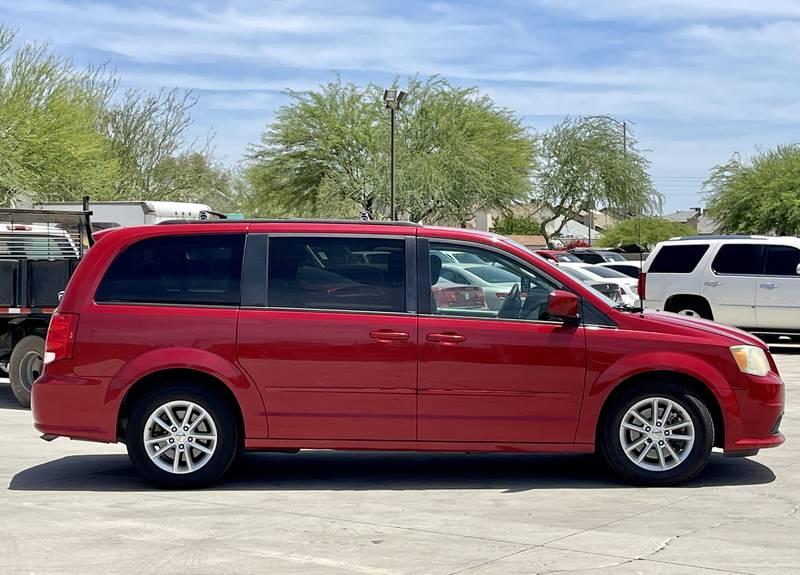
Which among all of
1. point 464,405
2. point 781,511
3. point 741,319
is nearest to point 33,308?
point 464,405

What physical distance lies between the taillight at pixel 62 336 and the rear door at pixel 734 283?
42.5 feet

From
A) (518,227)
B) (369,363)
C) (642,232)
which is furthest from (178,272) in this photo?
(518,227)

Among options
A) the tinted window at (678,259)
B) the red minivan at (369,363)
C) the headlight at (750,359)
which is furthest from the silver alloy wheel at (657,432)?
the tinted window at (678,259)

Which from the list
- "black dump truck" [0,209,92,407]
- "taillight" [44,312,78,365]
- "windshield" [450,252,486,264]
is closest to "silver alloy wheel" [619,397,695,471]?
"windshield" [450,252,486,264]

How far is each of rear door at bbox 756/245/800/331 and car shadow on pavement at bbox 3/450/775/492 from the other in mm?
9723

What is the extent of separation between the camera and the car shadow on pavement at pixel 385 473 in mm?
8055

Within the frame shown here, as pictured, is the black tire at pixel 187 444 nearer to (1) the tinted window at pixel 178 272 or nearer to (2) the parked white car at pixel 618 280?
(1) the tinted window at pixel 178 272

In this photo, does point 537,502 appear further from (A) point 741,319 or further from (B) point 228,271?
(A) point 741,319

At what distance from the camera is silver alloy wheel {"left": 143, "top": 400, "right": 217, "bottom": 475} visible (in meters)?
7.79

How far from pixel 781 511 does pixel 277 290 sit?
360 centimetres

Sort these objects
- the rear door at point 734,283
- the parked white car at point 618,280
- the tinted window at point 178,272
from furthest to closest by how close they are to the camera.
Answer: the parked white car at point 618,280 → the rear door at point 734,283 → the tinted window at point 178,272

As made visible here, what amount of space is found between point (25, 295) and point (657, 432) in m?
7.29

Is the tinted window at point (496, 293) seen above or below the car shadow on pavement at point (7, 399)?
above

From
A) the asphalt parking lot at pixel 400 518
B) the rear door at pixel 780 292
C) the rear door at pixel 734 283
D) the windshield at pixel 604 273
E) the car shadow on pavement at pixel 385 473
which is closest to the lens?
the asphalt parking lot at pixel 400 518
